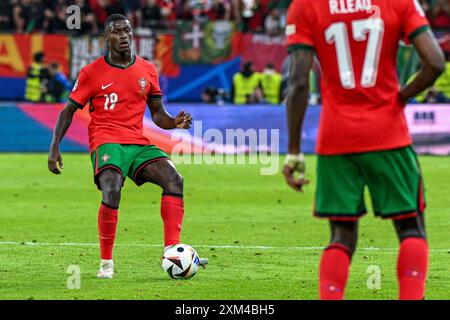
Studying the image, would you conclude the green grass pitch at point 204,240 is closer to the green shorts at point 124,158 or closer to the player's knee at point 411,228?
the green shorts at point 124,158

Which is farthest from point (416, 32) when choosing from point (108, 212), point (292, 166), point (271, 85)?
point (271, 85)

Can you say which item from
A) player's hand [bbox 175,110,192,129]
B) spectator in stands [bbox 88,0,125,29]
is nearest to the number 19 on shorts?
player's hand [bbox 175,110,192,129]

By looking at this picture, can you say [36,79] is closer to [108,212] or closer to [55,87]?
[55,87]

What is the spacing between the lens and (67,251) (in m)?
11.1

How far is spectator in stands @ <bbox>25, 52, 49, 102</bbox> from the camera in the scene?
27953mm

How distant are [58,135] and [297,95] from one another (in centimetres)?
374

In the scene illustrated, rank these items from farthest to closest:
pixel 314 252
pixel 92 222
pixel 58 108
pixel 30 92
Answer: pixel 30 92, pixel 58 108, pixel 92 222, pixel 314 252

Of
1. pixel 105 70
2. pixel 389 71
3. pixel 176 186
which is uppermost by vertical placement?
pixel 389 71

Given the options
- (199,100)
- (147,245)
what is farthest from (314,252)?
(199,100)

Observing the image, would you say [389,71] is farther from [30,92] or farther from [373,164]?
[30,92]

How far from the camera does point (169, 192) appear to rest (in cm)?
962

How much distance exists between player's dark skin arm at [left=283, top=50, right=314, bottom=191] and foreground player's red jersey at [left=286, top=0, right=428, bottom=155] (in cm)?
7

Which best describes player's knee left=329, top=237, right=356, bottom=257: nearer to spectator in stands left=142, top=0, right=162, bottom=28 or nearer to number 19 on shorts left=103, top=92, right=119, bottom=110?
number 19 on shorts left=103, top=92, right=119, bottom=110
